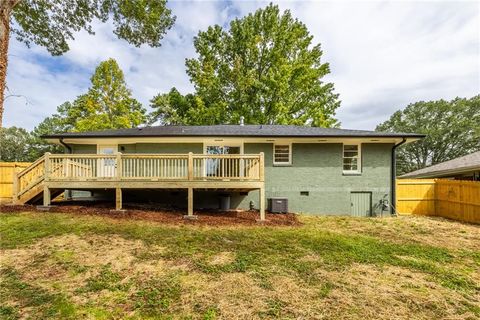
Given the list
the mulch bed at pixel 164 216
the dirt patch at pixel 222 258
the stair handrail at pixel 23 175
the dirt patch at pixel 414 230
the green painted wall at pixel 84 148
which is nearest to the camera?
the dirt patch at pixel 222 258

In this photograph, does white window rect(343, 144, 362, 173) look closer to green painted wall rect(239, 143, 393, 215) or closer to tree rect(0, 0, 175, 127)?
green painted wall rect(239, 143, 393, 215)

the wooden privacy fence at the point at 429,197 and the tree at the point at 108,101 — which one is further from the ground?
the tree at the point at 108,101

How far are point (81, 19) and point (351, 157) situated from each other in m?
13.4

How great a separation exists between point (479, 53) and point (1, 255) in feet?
72.3

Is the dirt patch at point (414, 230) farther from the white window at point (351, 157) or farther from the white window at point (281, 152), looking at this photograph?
the white window at point (281, 152)

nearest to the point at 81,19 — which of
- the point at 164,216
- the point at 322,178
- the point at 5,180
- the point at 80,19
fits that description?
the point at 80,19

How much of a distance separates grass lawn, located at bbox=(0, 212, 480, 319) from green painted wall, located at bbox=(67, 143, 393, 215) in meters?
3.53

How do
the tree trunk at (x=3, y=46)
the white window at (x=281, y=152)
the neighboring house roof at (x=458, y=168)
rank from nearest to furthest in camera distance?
1. the tree trunk at (x=3, y=46)
2. the white window at (x=281, y=152)
3. the neighboring house roof at (x=458, y=168)

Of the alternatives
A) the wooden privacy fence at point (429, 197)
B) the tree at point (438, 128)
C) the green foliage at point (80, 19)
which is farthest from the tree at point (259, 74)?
the tree at point (438, 128)

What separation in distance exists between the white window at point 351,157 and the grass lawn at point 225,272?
4.49m

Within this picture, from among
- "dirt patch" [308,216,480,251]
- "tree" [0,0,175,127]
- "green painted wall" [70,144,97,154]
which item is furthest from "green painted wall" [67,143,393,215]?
"tree" [0,0,175,127]

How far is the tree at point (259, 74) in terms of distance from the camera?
21250 mm

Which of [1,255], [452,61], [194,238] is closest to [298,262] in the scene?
[194,238]

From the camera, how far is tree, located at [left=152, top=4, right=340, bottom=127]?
21.2 m
